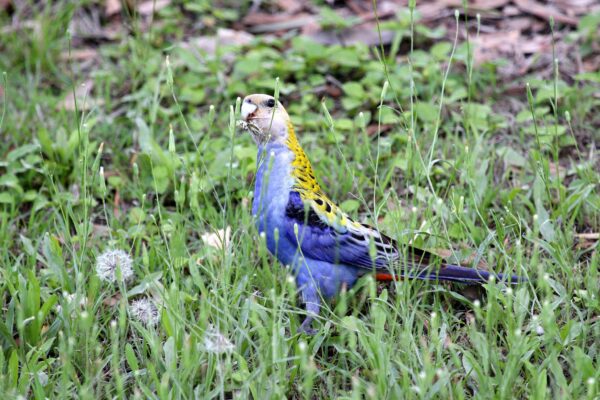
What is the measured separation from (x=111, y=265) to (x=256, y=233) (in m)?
0.67

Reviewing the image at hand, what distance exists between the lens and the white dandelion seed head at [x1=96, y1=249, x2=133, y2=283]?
3.51 metres

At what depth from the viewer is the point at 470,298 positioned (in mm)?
3670

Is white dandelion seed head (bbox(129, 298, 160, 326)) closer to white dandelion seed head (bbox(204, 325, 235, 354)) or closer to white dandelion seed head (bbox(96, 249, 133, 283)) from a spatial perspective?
white dandelion seed head (bbox(96, 249, 133, 283))

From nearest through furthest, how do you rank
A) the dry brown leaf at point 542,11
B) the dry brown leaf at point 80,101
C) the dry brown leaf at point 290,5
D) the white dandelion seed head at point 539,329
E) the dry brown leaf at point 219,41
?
the white dandelion seed head at point 539,329 < the dry brown leaf at point 80,101 < the dry brown leaf at point 542,11 < the dry brown leaf at point 219,41 < the dry brown leaf at point 290,5

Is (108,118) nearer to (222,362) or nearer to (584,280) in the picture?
(222,362)

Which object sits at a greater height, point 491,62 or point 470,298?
point 491,62

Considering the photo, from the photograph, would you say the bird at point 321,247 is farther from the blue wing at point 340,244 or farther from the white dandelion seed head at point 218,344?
the white dandelion seed head at point 218,344

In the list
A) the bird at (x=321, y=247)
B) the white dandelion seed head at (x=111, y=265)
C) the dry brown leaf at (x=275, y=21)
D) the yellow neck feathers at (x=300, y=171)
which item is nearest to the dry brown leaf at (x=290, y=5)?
the dry brown leaf at (x=275, y=21)

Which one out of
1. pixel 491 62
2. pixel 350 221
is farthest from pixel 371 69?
pixel 350 221

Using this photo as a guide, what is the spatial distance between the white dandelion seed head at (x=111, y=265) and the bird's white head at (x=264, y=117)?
82cm

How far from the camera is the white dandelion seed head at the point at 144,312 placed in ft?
11.1

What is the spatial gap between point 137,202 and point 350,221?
1517 millimetres

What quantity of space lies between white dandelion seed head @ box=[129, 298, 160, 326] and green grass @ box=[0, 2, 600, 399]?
5cm

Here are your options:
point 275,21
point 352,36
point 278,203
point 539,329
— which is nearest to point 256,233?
point 278,203
